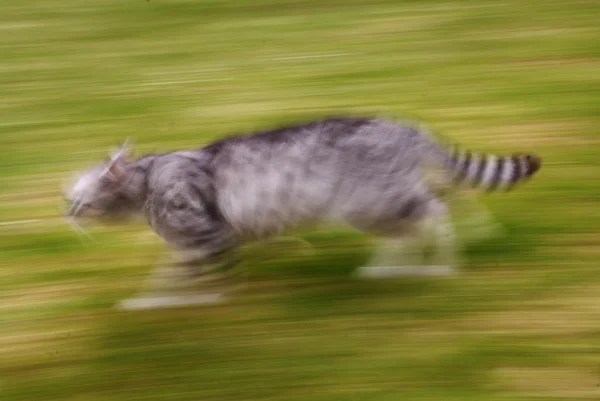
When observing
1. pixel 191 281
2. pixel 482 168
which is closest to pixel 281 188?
pixel 191 281

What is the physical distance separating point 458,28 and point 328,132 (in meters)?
3.56

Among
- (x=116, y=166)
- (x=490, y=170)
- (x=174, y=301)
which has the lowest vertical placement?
(x=174, y=301)

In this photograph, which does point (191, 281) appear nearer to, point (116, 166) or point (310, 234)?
point (116, 166)

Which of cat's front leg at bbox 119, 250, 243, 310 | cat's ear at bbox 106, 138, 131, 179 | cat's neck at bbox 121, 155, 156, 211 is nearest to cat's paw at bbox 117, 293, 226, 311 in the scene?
cat's front leg at bbox 119, 250, 243, 310

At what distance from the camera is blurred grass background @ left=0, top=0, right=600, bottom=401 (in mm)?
4238

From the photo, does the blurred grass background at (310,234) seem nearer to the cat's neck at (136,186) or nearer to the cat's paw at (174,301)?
the cat's paw at (174,301)

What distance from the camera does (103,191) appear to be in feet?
15.4

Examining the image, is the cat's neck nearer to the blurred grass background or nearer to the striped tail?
the blurred grass background

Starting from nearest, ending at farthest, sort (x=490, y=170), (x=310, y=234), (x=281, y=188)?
(x=281, y=188) → (x=490, y=170) → (x=310, y=234)

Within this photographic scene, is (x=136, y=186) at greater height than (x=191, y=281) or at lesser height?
greater

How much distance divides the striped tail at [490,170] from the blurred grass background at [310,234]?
396 millimetres

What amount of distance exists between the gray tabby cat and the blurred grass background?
261mm

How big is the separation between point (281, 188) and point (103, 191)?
0.75 m

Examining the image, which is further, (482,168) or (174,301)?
(174,301)
